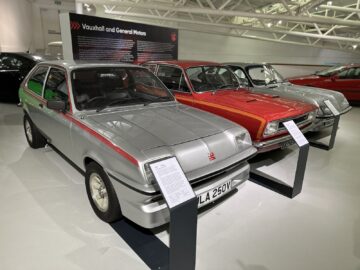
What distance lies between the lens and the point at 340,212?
2.67 metres

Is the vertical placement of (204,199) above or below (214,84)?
below

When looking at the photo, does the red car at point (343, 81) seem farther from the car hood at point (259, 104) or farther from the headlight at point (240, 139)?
the headlight at point (240, 139)

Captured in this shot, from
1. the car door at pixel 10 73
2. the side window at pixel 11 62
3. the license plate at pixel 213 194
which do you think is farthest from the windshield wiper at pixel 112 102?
the side window at pixel 11 62

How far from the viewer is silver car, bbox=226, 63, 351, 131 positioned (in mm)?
4625

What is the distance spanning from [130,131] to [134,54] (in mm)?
4940

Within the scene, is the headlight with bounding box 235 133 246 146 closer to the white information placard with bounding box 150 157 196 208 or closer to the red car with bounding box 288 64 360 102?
the white information placard with bounding box 150 157 196 208

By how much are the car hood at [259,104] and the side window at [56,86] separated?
75.6 inches

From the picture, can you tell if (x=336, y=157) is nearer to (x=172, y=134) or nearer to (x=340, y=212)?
(x=340, y=212)

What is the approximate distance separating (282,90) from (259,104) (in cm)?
173

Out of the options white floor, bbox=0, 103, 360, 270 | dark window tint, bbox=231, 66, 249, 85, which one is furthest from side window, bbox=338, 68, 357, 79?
white floor, bbox=0, 103, 360, 270

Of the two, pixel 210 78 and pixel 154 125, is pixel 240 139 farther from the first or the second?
pixel 210 78

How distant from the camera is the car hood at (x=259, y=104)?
3.30 meters

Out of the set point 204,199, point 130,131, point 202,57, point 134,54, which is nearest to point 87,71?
point 130,131

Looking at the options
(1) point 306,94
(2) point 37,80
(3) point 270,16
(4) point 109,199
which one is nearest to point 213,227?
(4) point 109,199
